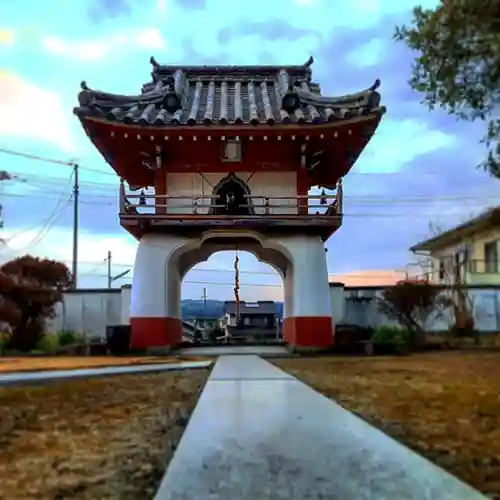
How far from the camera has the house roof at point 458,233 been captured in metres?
21.4

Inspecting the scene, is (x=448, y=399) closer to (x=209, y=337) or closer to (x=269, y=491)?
(x=269, y=491)

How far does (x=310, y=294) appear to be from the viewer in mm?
13250

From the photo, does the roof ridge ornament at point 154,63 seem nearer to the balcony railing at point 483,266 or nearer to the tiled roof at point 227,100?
the tiled roof at point 227,100

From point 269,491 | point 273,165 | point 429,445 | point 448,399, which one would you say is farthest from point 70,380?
point 273,165

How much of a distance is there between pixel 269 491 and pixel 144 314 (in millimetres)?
11425

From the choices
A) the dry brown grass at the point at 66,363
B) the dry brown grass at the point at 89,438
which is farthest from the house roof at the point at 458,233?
the dry brown grass at the point at 89,438

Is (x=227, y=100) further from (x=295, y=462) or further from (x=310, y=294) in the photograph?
(x=295, y=462)

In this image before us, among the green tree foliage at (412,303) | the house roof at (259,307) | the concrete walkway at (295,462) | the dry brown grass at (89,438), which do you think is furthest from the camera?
the house roof at (259,307)

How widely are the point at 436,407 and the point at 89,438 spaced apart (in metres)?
2.49

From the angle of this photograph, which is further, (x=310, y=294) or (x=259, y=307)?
(x=259, y=307)

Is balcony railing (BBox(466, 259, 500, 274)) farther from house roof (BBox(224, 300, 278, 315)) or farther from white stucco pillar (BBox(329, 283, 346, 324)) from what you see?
white stucco pillar (BBox(329, 283, 346, 324))

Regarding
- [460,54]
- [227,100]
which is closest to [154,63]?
[227,100]

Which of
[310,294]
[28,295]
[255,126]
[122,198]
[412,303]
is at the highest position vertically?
[255,126]

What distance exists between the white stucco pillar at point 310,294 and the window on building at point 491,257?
12.2m
